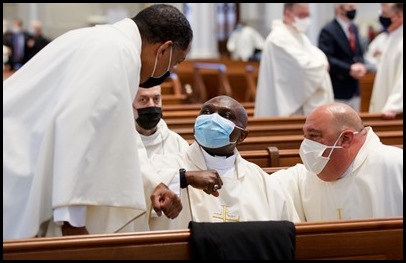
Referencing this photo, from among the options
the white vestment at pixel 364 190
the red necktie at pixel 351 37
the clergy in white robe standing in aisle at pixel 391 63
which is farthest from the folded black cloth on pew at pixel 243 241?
the red necktie at pixel 351 37

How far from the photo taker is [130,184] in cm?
256

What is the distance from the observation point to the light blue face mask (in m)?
3.28

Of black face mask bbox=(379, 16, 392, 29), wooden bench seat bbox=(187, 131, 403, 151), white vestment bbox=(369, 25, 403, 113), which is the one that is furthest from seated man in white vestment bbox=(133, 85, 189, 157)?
black face mask bbox=(379, 16, 392, 29)

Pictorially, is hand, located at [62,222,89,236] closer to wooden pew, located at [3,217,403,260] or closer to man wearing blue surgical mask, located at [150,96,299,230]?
wooden pew, located at [3,217,403,260]

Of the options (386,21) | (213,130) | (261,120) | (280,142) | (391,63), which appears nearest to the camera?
(213,130)

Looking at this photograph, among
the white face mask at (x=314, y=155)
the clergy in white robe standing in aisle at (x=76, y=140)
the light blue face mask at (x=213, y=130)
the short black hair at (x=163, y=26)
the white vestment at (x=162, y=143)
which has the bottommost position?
the white vestment at (x=162, y=143)

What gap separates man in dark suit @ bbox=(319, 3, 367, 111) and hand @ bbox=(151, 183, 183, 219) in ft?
16.9

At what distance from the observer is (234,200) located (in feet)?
10.9

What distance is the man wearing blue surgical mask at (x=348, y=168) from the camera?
11.1ft

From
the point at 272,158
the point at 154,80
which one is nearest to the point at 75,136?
the point at 154,80

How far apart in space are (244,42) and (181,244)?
597 inches

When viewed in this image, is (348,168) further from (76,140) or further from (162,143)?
(76,140)

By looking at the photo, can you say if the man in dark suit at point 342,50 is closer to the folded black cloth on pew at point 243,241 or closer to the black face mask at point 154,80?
the black face mask at point 154,80

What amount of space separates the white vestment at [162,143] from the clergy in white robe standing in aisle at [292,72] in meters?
3.03
